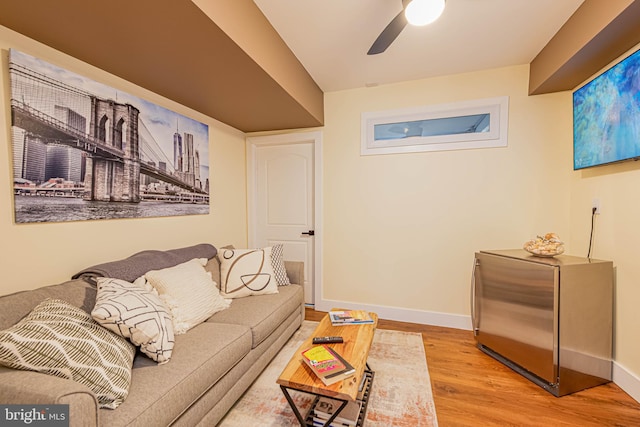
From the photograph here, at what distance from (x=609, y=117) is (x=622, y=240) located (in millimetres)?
876

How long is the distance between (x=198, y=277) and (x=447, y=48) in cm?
275

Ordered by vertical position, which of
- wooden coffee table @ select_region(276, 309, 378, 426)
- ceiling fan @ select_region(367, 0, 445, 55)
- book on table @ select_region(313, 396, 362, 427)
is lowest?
book on table @ select_region(313, 396, 362, 427)

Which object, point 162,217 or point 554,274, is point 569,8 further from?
point 162,217

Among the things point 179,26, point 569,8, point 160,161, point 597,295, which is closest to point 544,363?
point 597,295

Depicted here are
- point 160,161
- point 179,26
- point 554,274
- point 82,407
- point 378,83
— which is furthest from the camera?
point 378,83

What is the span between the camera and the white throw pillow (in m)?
2.27

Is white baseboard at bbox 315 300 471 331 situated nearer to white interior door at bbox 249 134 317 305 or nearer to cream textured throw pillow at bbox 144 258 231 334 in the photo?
white interior door at bbox 249 134 317 305

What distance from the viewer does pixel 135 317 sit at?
132 centimetres

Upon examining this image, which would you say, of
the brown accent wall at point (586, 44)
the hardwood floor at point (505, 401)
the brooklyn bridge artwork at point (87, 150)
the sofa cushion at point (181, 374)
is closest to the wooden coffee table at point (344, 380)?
the sofa cushion at point (181, 374)

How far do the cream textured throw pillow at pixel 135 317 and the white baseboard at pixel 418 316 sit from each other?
2160 mm

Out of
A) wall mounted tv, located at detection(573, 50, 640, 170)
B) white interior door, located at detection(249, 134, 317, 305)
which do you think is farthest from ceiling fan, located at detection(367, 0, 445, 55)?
white interior door, located at detection(249, 134, 317, 305)

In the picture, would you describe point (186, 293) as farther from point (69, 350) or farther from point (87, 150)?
point (87, 150)

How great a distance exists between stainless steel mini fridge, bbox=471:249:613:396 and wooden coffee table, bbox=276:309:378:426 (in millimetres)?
1109

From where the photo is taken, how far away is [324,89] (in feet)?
10.2
